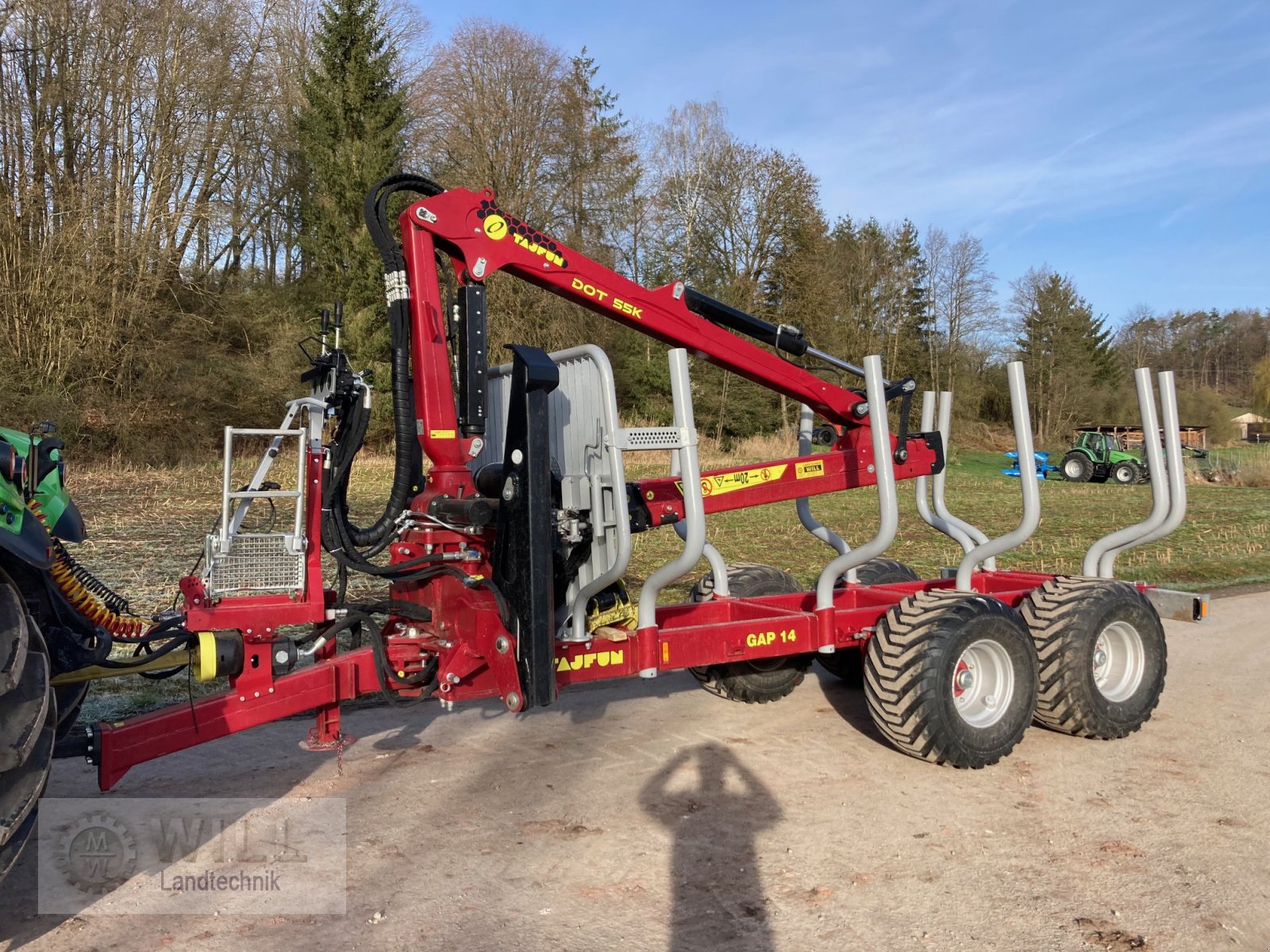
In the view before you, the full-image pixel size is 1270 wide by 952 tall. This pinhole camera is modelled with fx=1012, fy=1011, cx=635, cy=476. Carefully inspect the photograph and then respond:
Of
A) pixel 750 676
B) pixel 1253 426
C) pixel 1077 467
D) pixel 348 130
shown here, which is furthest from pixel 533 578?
pixel 1253 426

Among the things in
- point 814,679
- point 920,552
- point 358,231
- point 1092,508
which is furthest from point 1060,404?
point 814,679

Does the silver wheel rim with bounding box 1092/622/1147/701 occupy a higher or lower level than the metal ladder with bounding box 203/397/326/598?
lower

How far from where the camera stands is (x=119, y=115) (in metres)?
24.4

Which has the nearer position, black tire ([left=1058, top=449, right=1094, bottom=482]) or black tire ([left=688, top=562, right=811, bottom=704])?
black tire ([left=688, top=562, right=811, bottom=704])

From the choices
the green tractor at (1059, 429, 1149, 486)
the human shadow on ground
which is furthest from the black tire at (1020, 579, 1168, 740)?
the green tractor at (1059, 429, 1149, 486)

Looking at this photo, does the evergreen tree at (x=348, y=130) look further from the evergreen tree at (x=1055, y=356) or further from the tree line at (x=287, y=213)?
the evergreen tree at (x=1055, y=356)

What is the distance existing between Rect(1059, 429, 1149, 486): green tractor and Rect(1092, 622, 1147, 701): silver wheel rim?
2812 cm

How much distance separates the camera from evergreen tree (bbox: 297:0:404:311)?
29.1 meters

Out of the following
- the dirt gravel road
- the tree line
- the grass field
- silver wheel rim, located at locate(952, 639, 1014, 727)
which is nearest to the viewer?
the dirt gravel road

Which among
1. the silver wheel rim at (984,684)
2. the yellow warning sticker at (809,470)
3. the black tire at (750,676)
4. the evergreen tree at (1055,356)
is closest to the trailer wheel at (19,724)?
the black tire at (750,676)

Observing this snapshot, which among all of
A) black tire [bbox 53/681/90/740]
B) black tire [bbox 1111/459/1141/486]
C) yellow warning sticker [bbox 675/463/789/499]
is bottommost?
black tire [bbox 53/681/90/740]

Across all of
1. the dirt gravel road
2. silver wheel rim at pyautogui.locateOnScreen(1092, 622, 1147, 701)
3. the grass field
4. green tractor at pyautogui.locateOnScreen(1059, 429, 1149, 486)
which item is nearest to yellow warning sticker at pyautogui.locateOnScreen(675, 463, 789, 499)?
the dirt gravel road

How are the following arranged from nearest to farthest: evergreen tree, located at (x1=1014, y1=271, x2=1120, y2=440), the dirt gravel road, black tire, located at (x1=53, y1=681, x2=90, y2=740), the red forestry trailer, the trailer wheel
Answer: the trailer wheel
the dirt gravel road
black tire, located at (x1=53, y1=681, x2=90, y2=740)
the red forestry trailer
evergreen tree, located at (x1=1014, y1=271, x2=1120, y2=440)

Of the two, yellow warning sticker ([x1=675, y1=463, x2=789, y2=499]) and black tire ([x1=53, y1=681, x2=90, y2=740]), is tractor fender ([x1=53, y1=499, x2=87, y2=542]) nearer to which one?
black tire ([x1=53, y1=681, x2=90, y2=740])
